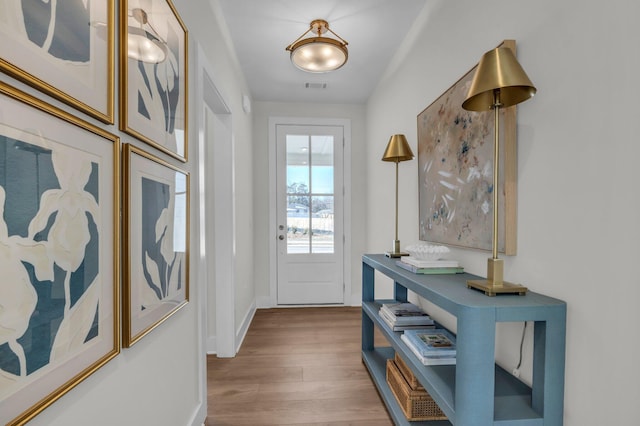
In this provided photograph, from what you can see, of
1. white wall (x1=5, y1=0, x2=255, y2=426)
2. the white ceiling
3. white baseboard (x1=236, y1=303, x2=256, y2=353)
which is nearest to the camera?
white wall (x1=5, y1=0, x2=255, y2=426)

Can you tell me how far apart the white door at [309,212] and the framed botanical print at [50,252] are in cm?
301

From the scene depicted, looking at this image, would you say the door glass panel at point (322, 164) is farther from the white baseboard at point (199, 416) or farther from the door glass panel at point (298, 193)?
the white baseboard at point (199, 416)

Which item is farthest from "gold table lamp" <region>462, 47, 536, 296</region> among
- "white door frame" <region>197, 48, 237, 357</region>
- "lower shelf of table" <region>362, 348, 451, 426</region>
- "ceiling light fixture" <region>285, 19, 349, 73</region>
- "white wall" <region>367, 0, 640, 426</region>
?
"white door frame" <region>197, 48, 237, 357</region>

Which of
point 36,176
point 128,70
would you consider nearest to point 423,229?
point 128,70

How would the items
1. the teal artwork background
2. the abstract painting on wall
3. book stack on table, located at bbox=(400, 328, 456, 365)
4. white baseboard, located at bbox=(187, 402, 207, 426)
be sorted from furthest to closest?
white baseboard, located at bbox=(187, 402, 207, 426) → book stack on table, located at bbox=(400, 328, 456, 365) → the abstract painting on wall → the teal artwork background

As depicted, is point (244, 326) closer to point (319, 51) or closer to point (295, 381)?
point (295, 381)

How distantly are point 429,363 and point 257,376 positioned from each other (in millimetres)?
1339

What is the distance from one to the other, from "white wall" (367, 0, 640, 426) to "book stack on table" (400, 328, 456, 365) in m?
0.21

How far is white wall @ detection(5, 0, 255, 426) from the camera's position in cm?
82

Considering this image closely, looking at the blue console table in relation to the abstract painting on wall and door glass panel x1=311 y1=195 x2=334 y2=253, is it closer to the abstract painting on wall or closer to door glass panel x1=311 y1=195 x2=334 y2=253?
the abstract painting on wall

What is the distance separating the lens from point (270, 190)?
3863mm

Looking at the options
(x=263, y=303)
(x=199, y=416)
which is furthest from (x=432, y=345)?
(x=263, y=303)

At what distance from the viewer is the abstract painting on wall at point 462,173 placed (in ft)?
4.15

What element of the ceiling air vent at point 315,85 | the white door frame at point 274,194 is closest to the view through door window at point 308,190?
the white door frame at point 274,194
